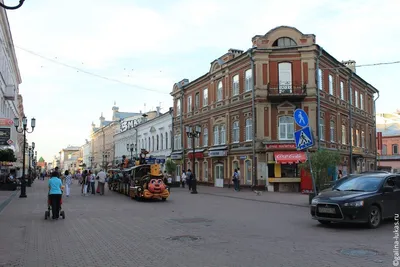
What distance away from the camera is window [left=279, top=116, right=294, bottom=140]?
30.4m

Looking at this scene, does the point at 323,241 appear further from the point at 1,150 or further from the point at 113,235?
the point at 1,150

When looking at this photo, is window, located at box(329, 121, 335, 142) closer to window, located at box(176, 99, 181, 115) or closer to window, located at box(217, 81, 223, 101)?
window, located at box(217, 81, 223, 101)

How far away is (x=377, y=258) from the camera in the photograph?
7.27 meters

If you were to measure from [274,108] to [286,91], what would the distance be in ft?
5.20

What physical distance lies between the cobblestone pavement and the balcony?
17347mm

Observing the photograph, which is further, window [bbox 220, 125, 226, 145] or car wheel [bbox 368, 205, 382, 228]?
window [bbox 220, 125, 226, 145]

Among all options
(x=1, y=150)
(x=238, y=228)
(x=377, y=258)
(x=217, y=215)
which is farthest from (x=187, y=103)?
(x=377, y=258)

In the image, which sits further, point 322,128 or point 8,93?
point 8,93

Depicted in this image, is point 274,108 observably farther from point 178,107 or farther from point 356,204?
point 356,204

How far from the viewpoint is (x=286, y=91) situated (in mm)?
30375

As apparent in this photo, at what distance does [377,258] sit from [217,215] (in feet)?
25.7

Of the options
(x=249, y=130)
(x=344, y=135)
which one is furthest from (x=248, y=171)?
(x=344, y=135)

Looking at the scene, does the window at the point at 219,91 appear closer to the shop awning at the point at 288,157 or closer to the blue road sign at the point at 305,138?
the shop awning at the point at 288,157

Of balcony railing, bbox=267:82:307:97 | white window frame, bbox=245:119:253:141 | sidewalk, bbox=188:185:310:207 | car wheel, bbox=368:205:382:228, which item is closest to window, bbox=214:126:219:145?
white window frame, bbox=245:119:253:141
